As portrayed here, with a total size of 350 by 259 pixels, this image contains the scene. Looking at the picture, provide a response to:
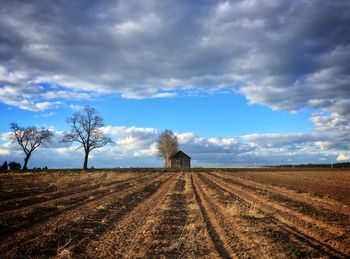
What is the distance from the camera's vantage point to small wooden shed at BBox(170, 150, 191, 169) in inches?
3873

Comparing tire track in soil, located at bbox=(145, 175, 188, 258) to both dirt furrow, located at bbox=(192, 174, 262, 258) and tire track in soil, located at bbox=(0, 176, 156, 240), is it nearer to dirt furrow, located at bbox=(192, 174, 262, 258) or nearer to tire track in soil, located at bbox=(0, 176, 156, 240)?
dirt furrow, located at bbox=(192, 174, 262, 258)

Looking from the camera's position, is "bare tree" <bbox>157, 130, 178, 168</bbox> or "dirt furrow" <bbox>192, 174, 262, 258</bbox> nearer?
"dirt furrow" <bbox>192, 174, 262, 258</bbox>

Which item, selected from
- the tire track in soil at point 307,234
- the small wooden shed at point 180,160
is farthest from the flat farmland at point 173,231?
the small wooden shed at point 180,160

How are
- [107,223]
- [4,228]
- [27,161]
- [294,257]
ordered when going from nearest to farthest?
1. [294,257]
2. [4,228]
3. [107,223]
4. [27,161]

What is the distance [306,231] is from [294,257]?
3.03 meters

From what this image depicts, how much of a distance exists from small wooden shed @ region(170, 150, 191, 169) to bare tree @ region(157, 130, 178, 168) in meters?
6.07

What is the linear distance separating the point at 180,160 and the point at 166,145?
10324mm

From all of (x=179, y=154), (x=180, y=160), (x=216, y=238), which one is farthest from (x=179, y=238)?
(x=179, y=154)

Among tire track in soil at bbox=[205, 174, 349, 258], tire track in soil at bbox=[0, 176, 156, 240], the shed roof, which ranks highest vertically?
the shed roof

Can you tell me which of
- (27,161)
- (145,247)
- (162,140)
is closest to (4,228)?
(145,247)

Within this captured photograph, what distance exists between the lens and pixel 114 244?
8.80 meters

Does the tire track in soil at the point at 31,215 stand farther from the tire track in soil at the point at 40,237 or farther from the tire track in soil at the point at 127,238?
the tire track in soil at the point at 127,238

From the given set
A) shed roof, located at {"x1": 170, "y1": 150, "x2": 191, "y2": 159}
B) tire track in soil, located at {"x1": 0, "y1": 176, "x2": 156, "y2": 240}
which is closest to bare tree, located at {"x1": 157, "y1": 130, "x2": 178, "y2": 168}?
shed roof, located at {"x1": 170, "y1": 150, "x2": 191, "y2": 159}

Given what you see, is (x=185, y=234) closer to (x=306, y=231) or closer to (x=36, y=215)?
(x=306, y=231)
